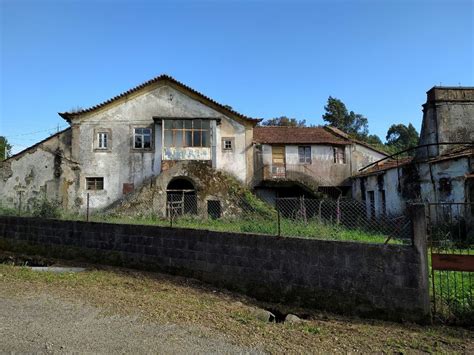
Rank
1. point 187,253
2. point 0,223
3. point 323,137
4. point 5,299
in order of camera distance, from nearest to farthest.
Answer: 1. point 5,299
2. point 187,253
3. point 0,223
4. point 323,137

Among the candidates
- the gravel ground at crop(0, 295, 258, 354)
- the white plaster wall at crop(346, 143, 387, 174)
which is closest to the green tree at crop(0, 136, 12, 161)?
the white plaster wall at crop(346, 143, 387, 174)

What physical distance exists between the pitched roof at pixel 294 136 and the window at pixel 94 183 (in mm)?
10385

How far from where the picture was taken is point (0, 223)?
1367 cm

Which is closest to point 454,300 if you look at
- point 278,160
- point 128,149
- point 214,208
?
point 214,208

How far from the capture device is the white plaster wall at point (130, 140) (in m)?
23.8

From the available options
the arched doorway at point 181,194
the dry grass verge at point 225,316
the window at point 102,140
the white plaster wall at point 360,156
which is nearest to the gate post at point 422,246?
the dry grass verge at point 225,316

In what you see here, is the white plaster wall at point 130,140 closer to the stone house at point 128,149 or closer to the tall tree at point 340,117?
the stone house at point 128,149

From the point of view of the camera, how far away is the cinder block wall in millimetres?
6105

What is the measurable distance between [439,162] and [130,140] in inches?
693

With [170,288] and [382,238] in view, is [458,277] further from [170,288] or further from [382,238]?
[170,288]

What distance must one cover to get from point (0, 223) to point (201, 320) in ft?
37.3

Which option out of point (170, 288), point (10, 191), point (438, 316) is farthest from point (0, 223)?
point (438, 316)

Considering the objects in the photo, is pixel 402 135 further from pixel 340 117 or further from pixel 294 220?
pixel 294 220

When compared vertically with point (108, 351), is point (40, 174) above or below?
above
